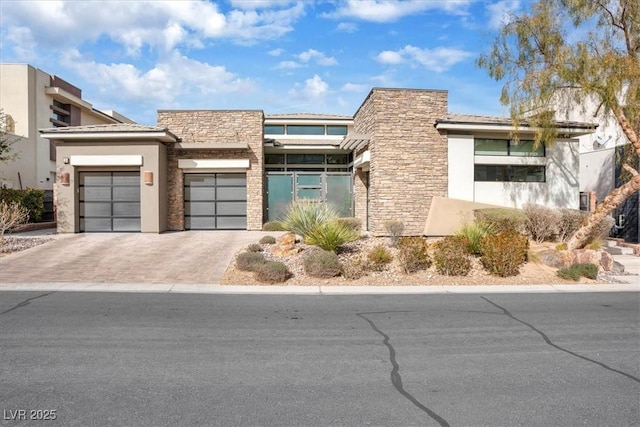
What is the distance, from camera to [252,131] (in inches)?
819

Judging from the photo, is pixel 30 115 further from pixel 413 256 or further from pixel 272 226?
pixel 413 256

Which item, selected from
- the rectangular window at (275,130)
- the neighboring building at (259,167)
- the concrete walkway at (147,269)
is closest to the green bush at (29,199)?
the neighboring building at (259,167)

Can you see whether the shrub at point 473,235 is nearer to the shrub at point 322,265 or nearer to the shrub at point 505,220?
the shrub at point 505,220

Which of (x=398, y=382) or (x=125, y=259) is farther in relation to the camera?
(x=125, y=259)

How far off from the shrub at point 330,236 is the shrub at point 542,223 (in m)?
6.35

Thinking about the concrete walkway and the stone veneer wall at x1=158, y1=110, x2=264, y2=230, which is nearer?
the concrete walkway

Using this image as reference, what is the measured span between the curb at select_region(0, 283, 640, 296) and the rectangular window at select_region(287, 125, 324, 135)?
20.9 metres

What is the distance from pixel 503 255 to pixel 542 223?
4260 mm

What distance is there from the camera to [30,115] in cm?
3052

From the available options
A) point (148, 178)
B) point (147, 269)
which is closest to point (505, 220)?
point (147, 269)

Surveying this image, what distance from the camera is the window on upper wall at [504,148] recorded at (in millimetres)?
19000

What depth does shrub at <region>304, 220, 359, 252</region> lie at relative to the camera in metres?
13.6

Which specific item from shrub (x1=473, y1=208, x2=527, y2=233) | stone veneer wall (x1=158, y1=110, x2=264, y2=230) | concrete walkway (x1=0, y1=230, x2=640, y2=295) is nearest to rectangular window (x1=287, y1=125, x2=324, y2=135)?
stone veneer wall (x1=158, y1=110, x2=264, y2=230)

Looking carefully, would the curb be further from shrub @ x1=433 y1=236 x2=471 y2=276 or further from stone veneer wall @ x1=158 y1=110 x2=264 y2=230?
stone veneer wall @ x1=158 y1=110 x2=264 y2=230
